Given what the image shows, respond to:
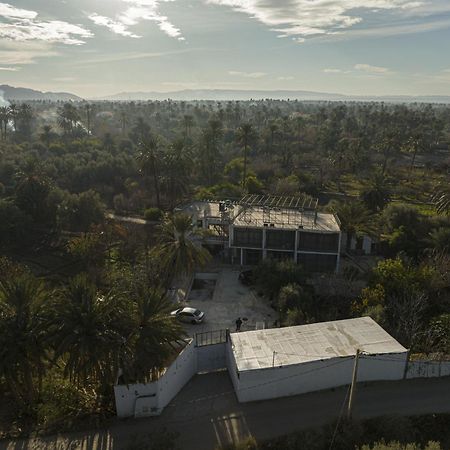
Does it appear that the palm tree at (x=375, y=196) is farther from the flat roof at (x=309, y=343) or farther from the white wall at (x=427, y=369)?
the white wall at (x=427, y=369)

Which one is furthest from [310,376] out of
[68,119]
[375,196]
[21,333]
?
[68,119]

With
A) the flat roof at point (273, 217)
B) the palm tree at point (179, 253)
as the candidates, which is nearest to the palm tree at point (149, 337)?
the palm tree at point (179, 253)

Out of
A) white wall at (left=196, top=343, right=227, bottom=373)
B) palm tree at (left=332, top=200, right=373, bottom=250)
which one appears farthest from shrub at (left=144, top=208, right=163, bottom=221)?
white wall at (left=196, top=343, right=227, bottom=373)

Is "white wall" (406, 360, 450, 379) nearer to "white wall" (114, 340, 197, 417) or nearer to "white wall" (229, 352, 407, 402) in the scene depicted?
"white wall" (229, 352, 407, 402)

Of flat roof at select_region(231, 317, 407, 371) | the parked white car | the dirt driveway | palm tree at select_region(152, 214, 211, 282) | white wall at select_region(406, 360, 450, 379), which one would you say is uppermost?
palm tree at select_region(152, 214, 211, 282)

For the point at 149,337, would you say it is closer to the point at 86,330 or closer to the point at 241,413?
the point at 86,330


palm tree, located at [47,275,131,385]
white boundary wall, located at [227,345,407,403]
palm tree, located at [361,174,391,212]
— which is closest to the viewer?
palm tree, located at [47,275,131,385]
